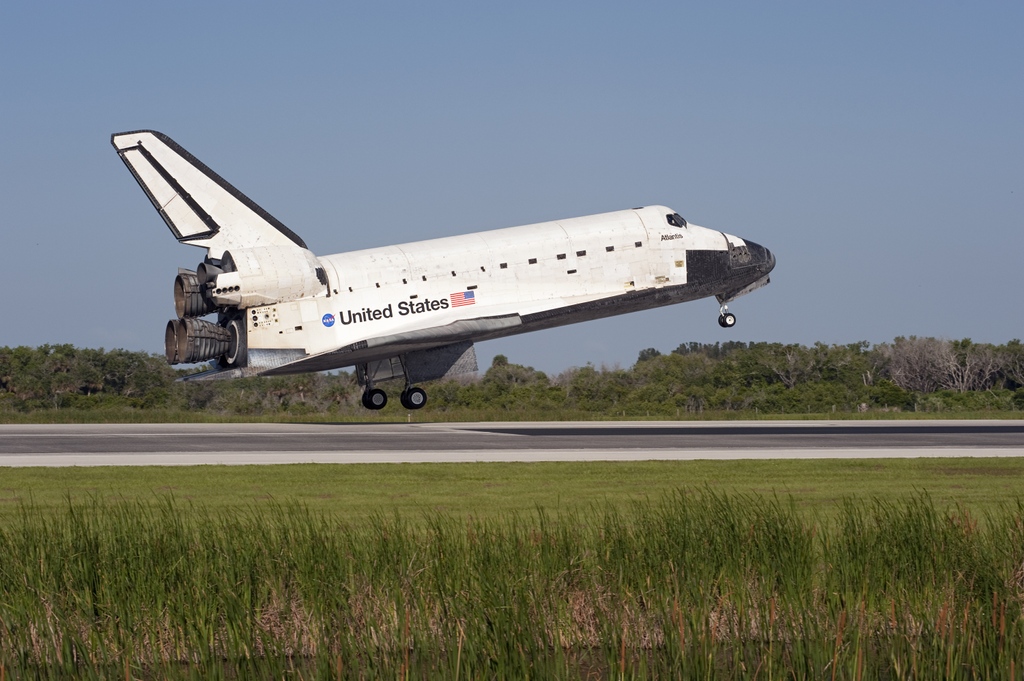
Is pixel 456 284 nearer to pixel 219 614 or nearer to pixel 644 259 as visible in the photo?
pixel 644 259

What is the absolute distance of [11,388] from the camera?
50719 millimetres

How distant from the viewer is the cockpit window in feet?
105

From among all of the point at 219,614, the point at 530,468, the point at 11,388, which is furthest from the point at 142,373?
the point at 219,614

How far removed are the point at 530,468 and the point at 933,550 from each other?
9090 mm

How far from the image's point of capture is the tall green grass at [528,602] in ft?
25.0

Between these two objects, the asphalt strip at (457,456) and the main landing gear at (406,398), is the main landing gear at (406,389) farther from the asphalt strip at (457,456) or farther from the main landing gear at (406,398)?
the asphalt strip at (457,456)

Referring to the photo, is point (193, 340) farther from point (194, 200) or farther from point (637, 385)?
point (637, 385)

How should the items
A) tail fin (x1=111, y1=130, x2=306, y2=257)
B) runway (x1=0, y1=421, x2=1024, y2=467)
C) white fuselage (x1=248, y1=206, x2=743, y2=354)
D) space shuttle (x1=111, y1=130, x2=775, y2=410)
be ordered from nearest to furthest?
runway (x1=0, y1=421, x2=1024, y2=467), space shuttle (x1=111, y1=130, x2=775, y2=410), white fuselage (x1=248, y1=206, x2=743, y2=354), tail fin (x1=111, y1=130, x2=306, y2=257)

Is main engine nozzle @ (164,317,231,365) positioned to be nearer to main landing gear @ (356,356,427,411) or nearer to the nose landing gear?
main landing gear @ (356,356,427,411)

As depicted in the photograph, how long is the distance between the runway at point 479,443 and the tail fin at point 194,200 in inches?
180

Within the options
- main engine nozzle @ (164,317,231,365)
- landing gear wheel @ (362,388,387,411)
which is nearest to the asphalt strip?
main engine nozzle @ (164,317,231,365)

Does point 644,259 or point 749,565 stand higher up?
point 644,259

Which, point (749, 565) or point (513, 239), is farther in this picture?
point (513, 239)

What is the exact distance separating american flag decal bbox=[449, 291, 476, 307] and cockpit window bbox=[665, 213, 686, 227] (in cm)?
585
